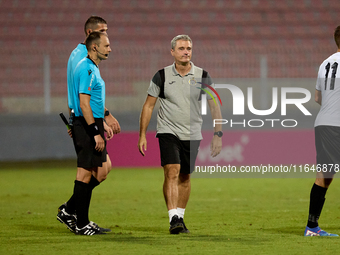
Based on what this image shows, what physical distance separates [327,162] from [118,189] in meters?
5.20

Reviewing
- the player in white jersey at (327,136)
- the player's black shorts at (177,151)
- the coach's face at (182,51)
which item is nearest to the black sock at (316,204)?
the player in white jersey at (327,136)

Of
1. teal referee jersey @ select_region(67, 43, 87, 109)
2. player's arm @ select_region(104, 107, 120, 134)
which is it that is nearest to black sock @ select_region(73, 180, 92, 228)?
player's arm @ select_region(104, 107, 120, 134)

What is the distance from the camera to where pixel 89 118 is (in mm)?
4941

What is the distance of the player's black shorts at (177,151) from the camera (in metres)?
5.20

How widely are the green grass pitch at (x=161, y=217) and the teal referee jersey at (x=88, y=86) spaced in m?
1.12

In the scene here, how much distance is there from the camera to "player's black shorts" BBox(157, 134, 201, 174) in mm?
5199

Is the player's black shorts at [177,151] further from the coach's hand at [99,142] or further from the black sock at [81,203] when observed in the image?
the black sock at [81,203]

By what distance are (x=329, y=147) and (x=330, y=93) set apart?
0.46 metres

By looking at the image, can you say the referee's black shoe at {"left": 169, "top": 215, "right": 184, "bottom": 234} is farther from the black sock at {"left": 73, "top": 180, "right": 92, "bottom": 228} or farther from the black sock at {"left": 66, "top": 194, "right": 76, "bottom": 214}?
the black sock at {"left": 66, "top": 194, "right": 76, "bottom": 214}

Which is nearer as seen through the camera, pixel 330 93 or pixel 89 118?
pixel 330 93

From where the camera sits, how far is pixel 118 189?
9.41m

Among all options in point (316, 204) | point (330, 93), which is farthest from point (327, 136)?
point (316, 204)

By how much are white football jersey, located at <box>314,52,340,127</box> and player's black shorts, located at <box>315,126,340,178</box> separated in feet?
0.19

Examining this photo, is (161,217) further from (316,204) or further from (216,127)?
(316,204)
